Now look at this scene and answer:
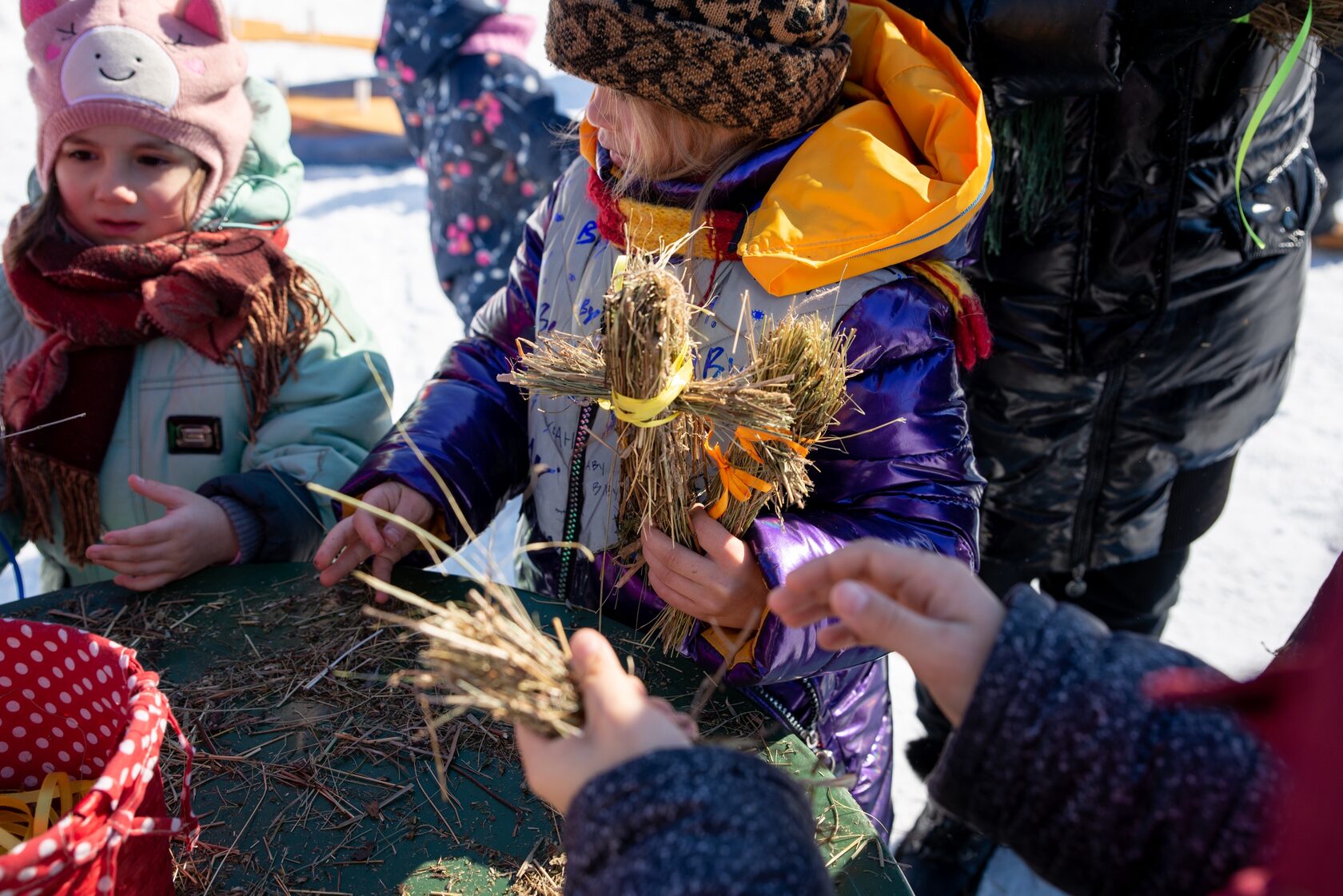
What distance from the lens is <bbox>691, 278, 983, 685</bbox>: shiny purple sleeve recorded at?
156 cm

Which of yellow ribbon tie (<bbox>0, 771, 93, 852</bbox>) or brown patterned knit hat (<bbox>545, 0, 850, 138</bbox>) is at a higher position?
brown patterned knit hat (<bbox>545, 0, 850, 138</bbox>)

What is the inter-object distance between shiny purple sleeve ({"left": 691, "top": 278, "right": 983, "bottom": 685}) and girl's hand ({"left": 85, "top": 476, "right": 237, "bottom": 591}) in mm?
1032

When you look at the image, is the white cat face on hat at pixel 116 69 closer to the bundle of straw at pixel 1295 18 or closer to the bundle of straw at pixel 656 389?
the bundle of straw at pixel 656 389

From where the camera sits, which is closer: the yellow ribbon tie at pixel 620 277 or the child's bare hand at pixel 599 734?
the child's bare hand at pixel 599 734

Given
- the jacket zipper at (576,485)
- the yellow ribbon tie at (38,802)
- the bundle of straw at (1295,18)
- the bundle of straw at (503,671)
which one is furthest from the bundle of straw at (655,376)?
the bundle of straw at (1295,18)

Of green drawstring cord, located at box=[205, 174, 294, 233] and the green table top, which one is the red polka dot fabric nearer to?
the green table top

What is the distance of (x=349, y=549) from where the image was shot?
5.91ft

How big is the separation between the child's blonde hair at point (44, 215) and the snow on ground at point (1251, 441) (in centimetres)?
162

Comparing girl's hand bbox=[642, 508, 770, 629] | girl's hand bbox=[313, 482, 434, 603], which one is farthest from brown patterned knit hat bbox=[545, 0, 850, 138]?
girl's hand bbox=[313, 482, 434, 603]

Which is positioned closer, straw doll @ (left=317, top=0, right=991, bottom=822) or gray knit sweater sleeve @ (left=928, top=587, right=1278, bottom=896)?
gray knit sweater sleeve @ (left=928, top=587, right=1278, bottom=896)

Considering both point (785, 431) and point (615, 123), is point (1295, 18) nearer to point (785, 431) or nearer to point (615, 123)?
point (615, 123)

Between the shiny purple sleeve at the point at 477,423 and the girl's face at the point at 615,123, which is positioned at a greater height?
the girl's face at the point at 615,123

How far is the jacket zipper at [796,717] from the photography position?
1.58m

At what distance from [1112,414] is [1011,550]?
0.46 m
